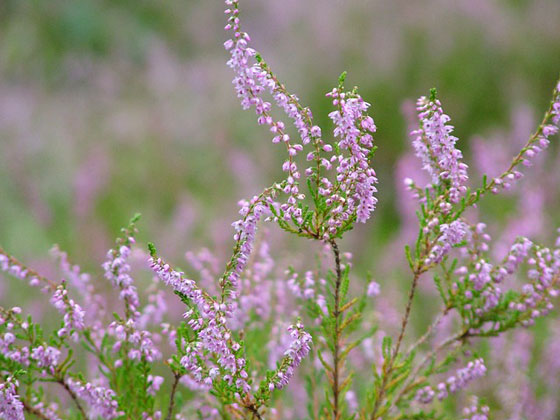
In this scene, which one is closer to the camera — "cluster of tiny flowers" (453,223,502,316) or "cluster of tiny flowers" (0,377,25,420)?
"cluster of tiny flowers" (0,377,25,420)

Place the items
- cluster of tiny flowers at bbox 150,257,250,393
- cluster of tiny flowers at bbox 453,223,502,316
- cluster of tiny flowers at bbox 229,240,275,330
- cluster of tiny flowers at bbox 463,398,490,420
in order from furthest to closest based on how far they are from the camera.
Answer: cluster of tiny flowers at bbox 229,240,275,330, cluster of tiny flowers at bbox 463,398,490,420, cluster of tiny flowers at bbox 453,223,502,316, cluster of tiny flowers at bbox 150,257,250,393

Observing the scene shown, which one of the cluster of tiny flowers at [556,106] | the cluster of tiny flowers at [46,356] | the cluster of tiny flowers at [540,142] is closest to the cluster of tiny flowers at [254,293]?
the cluster of tiny flowers at [46,356]

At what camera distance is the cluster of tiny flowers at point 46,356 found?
160 centimetres

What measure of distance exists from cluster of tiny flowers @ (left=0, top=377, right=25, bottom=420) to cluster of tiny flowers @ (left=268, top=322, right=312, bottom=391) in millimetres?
640

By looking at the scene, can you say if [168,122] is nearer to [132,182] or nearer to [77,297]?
[132,182]

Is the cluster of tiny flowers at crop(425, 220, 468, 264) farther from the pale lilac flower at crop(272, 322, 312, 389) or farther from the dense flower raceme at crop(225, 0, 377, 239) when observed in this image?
the pale lilac flower at crop(272, 322, 312, 389)

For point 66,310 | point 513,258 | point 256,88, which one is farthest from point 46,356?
point 513,258

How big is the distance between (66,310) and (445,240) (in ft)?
3.66

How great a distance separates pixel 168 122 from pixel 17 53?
4338 millimetres

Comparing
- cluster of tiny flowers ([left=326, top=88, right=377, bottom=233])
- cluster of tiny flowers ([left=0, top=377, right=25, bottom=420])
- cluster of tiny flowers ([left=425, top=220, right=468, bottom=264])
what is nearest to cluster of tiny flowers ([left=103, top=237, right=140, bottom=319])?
cluster of tiny flowers ([left=0, top=377, right=25, bottom=420])

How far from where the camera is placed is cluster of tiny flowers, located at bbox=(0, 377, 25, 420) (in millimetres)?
1396

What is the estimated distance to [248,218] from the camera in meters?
1.42

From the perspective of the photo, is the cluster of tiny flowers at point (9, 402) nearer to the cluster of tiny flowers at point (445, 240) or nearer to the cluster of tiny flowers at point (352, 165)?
the cluster of tiny flowers at point (352, 165)

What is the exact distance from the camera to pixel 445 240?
1615 millimetres
